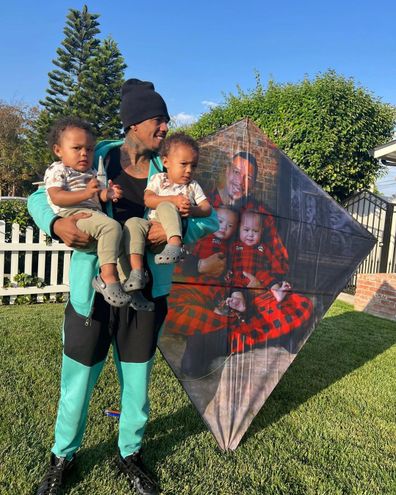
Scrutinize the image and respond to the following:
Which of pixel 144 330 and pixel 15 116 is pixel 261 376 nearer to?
pixel 144 330

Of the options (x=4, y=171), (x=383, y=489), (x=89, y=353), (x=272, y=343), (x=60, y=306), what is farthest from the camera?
(x=4, y=171)

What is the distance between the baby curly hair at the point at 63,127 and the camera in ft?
5.55

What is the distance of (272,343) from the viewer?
2824mm

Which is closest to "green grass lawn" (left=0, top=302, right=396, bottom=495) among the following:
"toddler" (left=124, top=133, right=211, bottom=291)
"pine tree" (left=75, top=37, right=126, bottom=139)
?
"toddler" (left=124, top=133, right=211, bottom=291)

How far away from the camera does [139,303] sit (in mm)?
1810

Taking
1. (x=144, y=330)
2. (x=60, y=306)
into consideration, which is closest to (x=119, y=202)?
(x=144, y=330)

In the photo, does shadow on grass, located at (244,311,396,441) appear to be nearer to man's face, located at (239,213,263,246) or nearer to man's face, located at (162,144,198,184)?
man's face, located at (239,213,263,246)

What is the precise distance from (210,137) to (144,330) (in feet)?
4.24

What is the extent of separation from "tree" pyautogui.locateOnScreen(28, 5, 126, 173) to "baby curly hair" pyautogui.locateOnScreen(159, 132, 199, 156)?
2789 cm

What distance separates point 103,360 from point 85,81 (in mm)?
29860

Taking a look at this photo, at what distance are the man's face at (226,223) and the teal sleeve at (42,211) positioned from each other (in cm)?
116

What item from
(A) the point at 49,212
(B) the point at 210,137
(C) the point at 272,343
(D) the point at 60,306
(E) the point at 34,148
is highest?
(E) the point at 34,148

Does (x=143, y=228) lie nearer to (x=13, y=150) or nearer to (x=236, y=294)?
(x=236, y=294)

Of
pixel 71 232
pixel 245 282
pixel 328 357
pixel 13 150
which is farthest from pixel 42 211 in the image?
pixel 13 150
